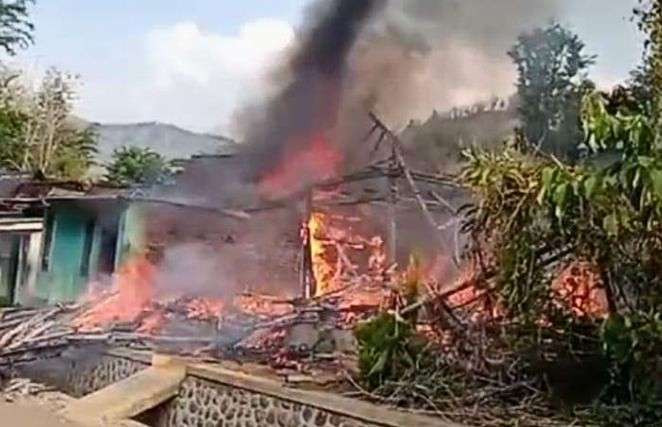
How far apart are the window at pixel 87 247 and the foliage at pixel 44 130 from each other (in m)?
10.1

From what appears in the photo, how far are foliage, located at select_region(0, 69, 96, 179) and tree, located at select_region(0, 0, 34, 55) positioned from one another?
2132mm

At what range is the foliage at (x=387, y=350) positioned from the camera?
935 centimetres

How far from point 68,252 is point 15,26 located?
12543mm

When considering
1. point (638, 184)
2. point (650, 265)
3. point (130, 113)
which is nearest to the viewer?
point (638, 184)

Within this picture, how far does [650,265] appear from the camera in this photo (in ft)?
27.1

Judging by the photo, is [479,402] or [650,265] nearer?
[650,265]

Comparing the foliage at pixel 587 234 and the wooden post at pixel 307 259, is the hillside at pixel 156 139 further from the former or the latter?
the foliage at pixel 587 234

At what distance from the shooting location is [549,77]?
18.4 m

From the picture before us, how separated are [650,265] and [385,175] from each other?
528cm

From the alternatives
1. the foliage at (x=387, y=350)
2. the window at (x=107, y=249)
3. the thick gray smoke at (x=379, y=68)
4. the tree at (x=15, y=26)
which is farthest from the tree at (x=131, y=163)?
the foliage at (x=387, y=350)

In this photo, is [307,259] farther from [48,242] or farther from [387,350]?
[48,242]

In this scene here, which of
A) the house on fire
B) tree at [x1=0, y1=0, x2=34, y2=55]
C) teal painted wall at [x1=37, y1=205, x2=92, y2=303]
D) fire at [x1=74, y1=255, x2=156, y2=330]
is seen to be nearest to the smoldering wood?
the house on fire

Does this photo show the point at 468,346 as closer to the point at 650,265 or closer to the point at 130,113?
the point at 650,265

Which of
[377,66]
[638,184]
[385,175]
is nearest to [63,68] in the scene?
[377,66]
